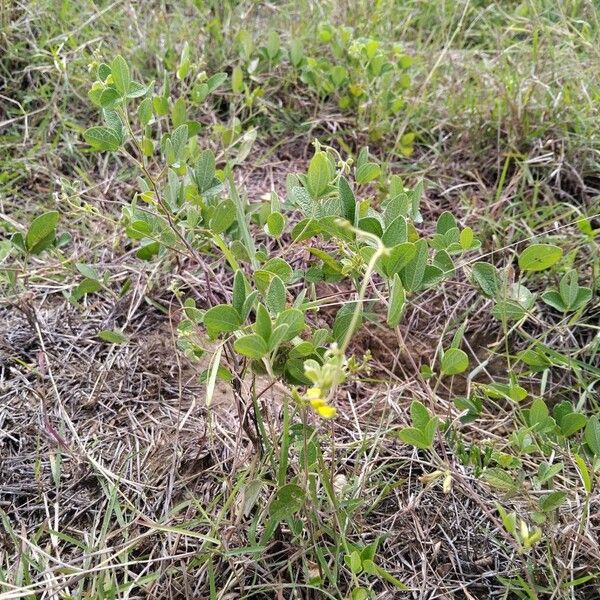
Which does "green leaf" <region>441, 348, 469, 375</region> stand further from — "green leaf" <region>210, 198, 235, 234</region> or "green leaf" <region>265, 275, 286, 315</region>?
"green leaf" <region>210, 198, 235, 234</region>

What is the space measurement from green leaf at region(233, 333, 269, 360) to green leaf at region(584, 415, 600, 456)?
598 mm

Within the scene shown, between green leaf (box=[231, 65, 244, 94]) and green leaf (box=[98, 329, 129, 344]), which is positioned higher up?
green leaf (box=[231, 65, 244, 94])

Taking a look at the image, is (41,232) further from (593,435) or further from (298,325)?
(593,435)

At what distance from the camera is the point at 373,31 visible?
97.0 inches

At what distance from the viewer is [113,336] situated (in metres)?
1.56

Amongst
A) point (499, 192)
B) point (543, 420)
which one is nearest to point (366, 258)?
point (543, 420)

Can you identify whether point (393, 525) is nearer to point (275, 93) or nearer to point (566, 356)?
point (566, 356)

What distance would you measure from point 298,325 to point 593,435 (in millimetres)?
573

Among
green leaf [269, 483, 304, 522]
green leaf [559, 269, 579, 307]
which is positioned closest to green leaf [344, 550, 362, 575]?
green leaf [269, 483, 304, 522]

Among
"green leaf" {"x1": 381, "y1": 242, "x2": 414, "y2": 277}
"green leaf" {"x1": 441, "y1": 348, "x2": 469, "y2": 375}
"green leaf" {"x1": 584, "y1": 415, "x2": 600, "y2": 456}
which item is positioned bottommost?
"green leaf" {"x1": 584, "y1": 415, "x2": 600, "y2": 456}

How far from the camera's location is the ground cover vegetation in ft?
3.98

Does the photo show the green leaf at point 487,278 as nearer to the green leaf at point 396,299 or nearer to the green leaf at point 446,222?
the green leaf at point 446,222

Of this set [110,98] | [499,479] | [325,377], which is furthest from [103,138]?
[499,479]

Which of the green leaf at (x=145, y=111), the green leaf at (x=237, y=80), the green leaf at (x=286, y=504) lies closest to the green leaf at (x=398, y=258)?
the green leaf at (x=286, y=504)
